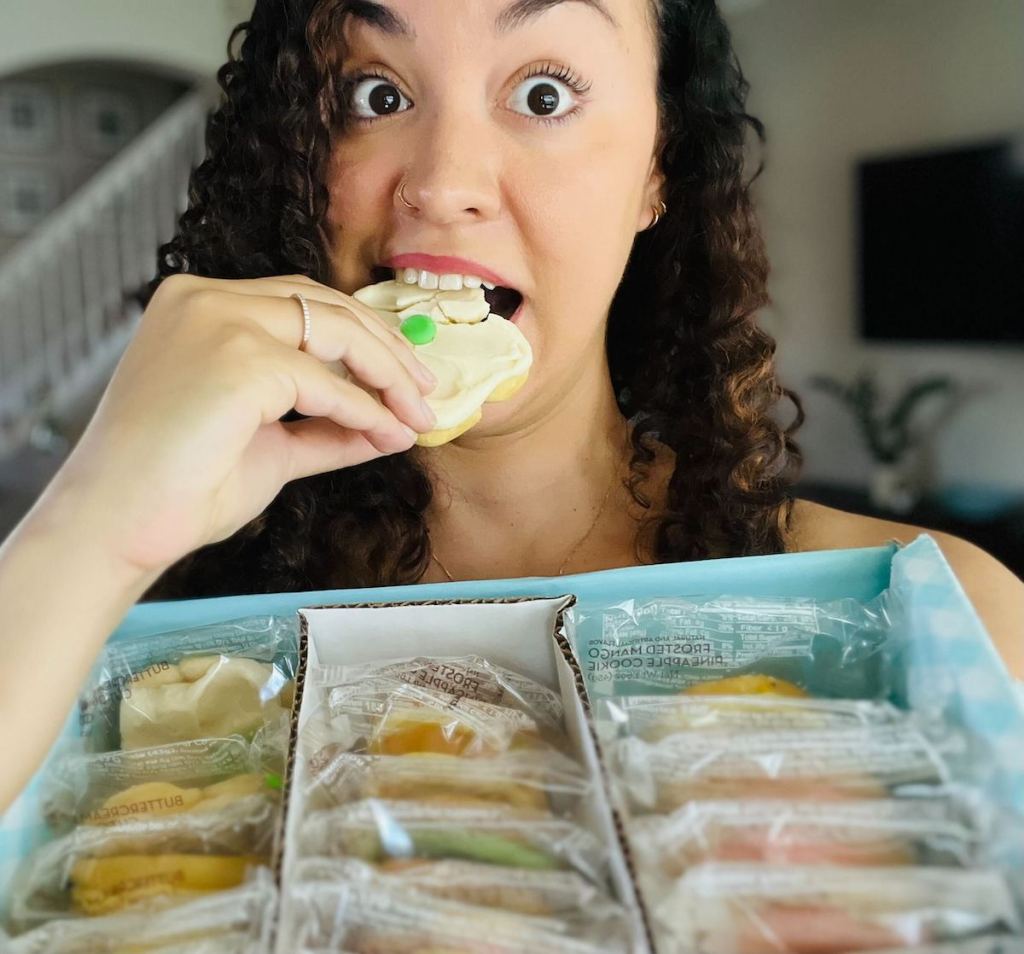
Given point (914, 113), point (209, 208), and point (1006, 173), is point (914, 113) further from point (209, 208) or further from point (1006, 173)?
point (209, 208)

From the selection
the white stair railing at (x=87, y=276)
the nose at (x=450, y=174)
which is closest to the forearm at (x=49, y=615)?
the nose at (x=450, y=174)

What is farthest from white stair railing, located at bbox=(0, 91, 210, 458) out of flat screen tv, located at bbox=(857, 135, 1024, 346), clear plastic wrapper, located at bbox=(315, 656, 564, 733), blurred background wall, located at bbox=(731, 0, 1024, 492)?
clear plastic wrapper, located at bbox=(315, 656, 564, 733)

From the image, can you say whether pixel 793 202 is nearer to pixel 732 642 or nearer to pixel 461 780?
pixel 732 642

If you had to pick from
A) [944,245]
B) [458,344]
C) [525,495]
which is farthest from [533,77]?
[944,245]

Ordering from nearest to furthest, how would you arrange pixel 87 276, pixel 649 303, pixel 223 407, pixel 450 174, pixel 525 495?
pixel 223 407 < pixel 450 174 < pixel 525 495 < pixel 649 303 < pixel 87 276

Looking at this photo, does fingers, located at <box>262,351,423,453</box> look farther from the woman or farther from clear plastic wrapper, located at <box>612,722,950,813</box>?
clear plastic wrapper, located at <box>612,722,950,813</box>

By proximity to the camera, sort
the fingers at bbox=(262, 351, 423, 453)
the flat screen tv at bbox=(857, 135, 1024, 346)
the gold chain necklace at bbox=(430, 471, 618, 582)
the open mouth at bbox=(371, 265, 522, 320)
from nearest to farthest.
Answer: the fingers at bbox=(262, 351, 423, 453)
the open mouth at bbox=(371, 265, 522, 320)
the gold chain necklace at bbox=(430, 471, 618, 582)
the flat screen tv at bbox=(857, 135, 1024, 346)

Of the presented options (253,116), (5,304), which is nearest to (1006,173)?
(253,116)
